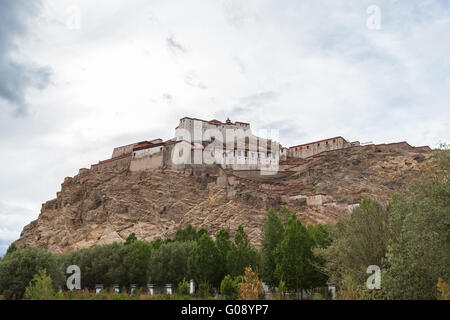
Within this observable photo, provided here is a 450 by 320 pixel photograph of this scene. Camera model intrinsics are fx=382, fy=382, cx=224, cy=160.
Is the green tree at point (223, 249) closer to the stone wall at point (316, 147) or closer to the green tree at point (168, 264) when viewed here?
the green tree at point (168, 264)

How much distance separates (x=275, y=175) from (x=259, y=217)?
44.6 ft

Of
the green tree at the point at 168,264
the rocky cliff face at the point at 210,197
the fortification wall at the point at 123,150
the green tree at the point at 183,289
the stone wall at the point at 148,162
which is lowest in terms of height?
the green tree at the point at 183,289

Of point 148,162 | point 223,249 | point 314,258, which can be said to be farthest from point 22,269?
point 148,162

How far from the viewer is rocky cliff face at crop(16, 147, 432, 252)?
47.3 m

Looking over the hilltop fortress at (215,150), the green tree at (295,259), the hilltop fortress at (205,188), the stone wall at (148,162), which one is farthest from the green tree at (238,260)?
the stone wall at (148,162)

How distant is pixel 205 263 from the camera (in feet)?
87.9

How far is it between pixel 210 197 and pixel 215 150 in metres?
9.95

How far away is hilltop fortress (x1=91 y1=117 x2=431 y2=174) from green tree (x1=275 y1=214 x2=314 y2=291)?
117 feet

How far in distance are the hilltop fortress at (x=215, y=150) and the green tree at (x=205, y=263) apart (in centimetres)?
3047

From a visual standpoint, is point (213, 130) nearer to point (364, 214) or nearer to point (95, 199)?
point (95, 199)

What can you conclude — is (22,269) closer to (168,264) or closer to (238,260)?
(168,264)

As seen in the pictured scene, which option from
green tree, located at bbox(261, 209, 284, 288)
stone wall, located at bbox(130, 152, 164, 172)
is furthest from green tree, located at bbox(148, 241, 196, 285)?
stone wall, located at bbox(130, 152, 164, 172)

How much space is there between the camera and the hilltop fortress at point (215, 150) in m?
58.0
